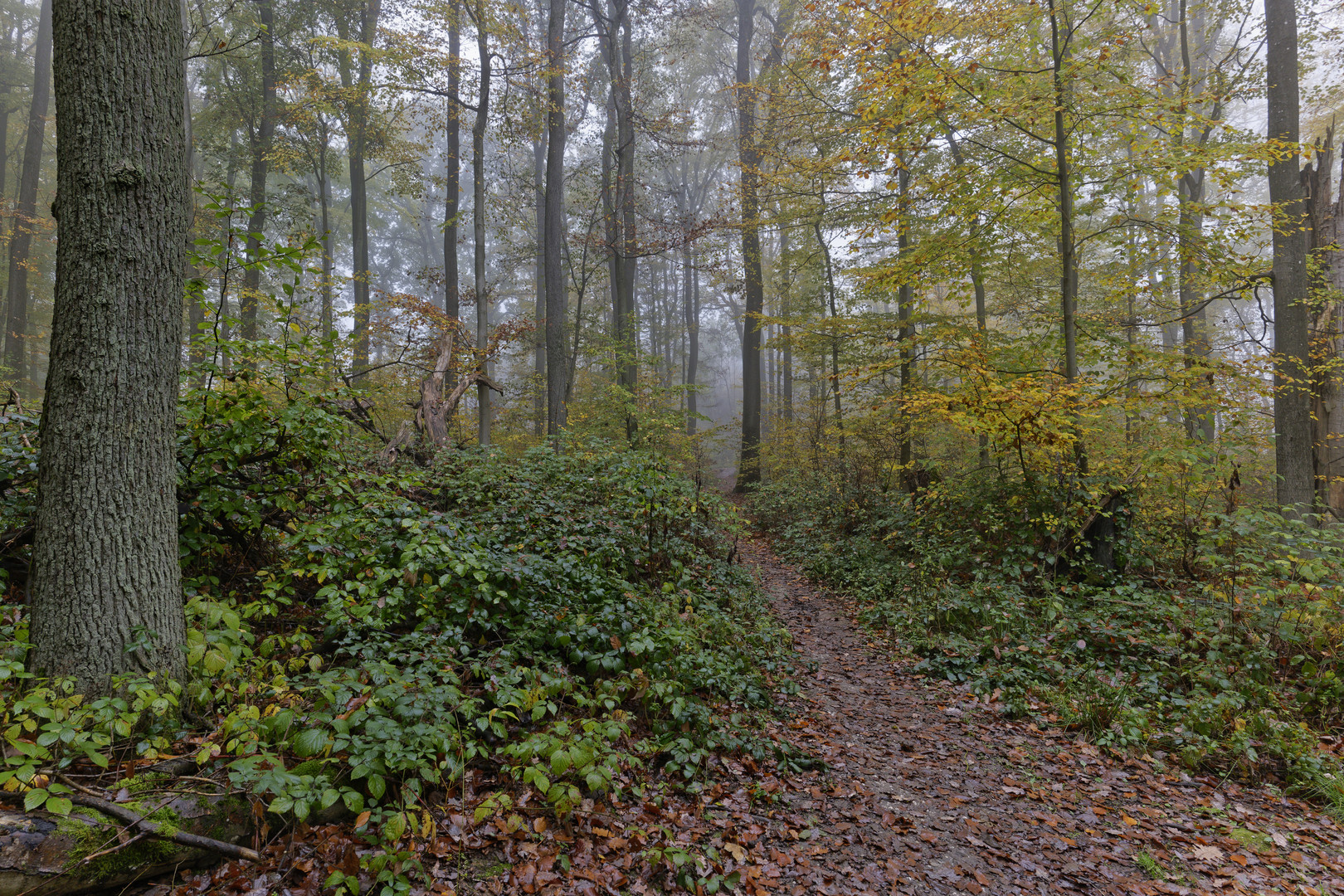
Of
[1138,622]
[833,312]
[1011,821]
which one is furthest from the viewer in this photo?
[833,312]

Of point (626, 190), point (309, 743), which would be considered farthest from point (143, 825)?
point (626, 190)

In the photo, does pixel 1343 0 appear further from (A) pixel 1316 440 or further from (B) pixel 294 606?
(B) pixel 294 606

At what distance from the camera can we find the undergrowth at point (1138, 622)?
4.41 meters

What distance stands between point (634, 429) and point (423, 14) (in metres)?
9.50

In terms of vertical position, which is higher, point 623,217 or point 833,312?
point 623,217

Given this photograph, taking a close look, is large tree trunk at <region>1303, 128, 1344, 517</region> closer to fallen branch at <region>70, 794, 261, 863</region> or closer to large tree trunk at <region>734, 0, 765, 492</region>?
large tree trunk at <region>734, 0, 765, 492</region>

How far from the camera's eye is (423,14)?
11.8 m

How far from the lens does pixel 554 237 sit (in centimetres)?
1141

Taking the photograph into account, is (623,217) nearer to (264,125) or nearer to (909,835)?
(264,125)

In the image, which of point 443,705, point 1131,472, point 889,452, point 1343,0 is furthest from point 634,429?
point 1343,0

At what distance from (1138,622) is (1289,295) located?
17.7 feet

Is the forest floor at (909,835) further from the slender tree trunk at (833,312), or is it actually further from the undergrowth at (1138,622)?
the slender tree trunk at (833,312)

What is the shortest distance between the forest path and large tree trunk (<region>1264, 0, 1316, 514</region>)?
6.07m

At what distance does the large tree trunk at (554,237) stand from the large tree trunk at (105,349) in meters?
7.96
